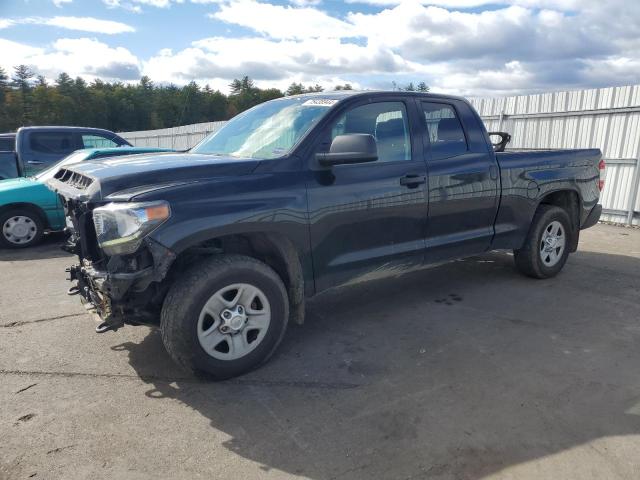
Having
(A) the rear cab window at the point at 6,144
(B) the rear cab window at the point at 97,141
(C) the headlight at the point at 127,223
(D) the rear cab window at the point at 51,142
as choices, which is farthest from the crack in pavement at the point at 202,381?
(A) the rear cab window at the point at 6,144

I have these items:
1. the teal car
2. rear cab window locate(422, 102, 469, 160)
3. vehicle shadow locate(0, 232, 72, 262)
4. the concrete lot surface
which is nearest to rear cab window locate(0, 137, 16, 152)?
the teal car

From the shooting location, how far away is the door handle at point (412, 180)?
3.96 meters

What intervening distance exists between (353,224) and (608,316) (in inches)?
102

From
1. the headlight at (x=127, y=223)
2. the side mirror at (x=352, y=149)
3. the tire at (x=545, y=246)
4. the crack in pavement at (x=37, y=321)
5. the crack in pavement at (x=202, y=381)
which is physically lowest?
the crack in pavement at (x=37, y=321)

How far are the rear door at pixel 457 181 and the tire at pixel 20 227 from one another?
20.1 ft

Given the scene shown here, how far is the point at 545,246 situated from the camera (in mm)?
5398

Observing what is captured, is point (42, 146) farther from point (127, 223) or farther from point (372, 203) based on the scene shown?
point (372, 203)

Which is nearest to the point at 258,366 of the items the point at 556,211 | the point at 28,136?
the point at 556,211

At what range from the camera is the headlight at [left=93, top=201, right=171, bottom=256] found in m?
2.80

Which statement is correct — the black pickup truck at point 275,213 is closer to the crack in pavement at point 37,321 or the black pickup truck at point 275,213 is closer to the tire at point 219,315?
the tire at point 219,315

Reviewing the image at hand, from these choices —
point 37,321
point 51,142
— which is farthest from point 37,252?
point 37,321

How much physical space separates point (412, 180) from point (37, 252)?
19.5 feet

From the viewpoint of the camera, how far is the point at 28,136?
29.1ft

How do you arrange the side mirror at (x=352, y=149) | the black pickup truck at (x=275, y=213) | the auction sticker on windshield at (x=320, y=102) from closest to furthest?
1. the black pickup truck at (x=275, y=213)
2. the side mirror at (x=352, y=149)
3. the auction sticker on windshield at (x=320, y=102)
